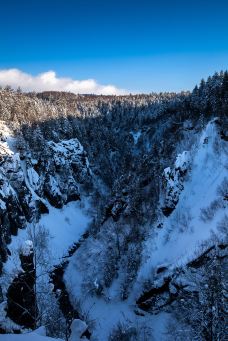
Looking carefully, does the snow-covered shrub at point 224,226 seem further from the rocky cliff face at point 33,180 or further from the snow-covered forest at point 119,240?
the rocky cliff face at point 33,180

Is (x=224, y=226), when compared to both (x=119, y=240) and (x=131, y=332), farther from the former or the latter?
(x=119, y=240)

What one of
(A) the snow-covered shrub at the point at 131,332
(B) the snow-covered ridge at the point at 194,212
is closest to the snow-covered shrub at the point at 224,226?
(B) the snow-covered ridge at the point at 194,212

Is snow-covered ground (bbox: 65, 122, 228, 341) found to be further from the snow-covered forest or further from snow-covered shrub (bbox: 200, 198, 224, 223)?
snow-covered shrub (bbox: 200, 198, 224, 223)

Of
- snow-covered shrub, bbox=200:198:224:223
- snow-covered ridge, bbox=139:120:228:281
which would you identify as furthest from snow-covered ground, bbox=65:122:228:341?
snow-covered shrub, bbox=200:198:224:223

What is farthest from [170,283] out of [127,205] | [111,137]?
[111,137]

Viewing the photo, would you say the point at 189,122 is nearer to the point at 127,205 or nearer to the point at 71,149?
the point at 127,205

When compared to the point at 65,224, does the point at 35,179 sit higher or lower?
higher

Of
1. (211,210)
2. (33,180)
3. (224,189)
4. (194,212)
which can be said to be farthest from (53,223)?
(224,189)

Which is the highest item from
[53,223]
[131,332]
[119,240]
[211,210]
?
[211,210]
